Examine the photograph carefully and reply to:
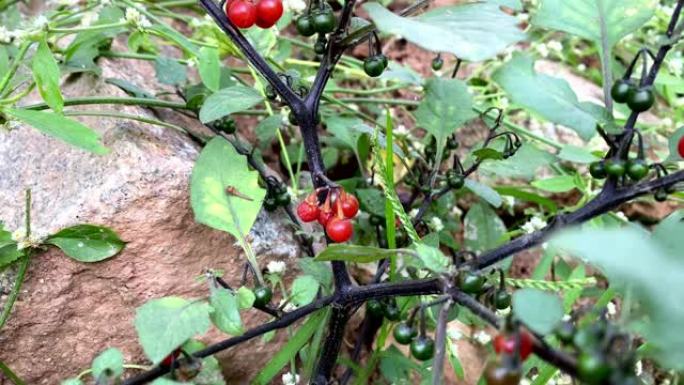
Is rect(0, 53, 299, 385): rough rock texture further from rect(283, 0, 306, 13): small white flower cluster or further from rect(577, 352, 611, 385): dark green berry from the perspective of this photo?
rect(577, 352, 611, 385): dark green berry

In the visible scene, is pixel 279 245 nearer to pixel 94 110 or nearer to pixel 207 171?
pixel 207 171

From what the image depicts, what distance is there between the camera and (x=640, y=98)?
0.96 m

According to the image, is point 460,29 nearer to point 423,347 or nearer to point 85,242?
point 423,347

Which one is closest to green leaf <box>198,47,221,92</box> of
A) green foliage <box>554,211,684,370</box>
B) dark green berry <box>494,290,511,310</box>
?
dark green berry <box>494,290,511,310</box>

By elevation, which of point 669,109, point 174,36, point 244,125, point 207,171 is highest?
point 174,36

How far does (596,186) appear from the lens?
81.1 inches

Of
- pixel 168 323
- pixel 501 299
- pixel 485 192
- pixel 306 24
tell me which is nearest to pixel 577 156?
pixel 501 299

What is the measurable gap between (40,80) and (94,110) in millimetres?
292

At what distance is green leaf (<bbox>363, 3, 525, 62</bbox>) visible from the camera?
35.2 inches

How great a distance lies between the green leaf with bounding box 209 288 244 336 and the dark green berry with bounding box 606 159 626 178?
1.99ft

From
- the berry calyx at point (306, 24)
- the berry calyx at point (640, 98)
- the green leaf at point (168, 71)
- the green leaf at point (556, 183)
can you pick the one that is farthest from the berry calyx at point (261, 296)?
the green leaf at point (556, 183)

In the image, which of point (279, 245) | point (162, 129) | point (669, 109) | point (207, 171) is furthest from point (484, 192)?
point (669, 109)

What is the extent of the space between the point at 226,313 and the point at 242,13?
489mm

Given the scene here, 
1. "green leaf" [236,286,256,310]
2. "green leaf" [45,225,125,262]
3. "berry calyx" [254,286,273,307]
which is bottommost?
"green leaf" [45,225,125,262]
